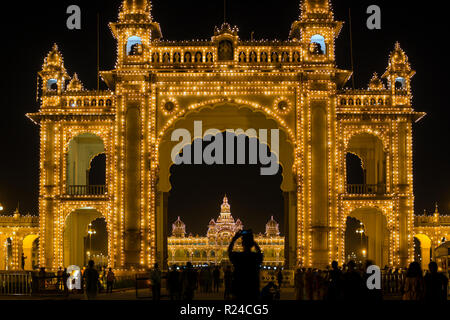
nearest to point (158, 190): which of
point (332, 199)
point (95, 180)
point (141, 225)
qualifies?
point (141, 225)

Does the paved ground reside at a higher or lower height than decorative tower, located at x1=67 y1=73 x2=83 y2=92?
lower

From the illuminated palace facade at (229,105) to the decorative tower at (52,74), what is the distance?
0.37ft

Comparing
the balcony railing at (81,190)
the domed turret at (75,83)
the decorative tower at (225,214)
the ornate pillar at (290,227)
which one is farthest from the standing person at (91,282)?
the decorative tower at (225,214)

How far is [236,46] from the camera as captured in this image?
117 feet

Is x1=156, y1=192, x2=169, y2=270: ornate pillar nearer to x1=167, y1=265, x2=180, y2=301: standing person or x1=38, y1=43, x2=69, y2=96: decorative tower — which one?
x1=38, y1=43, x2=69, y2=96: decorative tower

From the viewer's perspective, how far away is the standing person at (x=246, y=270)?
13.6 metres

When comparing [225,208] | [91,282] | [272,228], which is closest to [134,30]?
[91,282]

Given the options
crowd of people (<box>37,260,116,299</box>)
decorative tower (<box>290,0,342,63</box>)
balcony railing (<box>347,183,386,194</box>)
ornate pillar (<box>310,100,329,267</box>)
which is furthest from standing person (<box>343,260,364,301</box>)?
balcony railing (<box>347,183,386,194</box>)

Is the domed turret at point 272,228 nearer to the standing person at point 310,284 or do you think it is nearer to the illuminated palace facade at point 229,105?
the illuminated palace facade at point 229,105

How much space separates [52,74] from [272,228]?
4860 centimetres

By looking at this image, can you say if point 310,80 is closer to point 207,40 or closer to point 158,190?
point 207,40

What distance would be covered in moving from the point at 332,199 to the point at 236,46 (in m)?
8.65

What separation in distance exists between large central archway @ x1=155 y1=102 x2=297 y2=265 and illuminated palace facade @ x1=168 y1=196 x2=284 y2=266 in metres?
39.7

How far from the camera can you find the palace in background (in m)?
34.7
